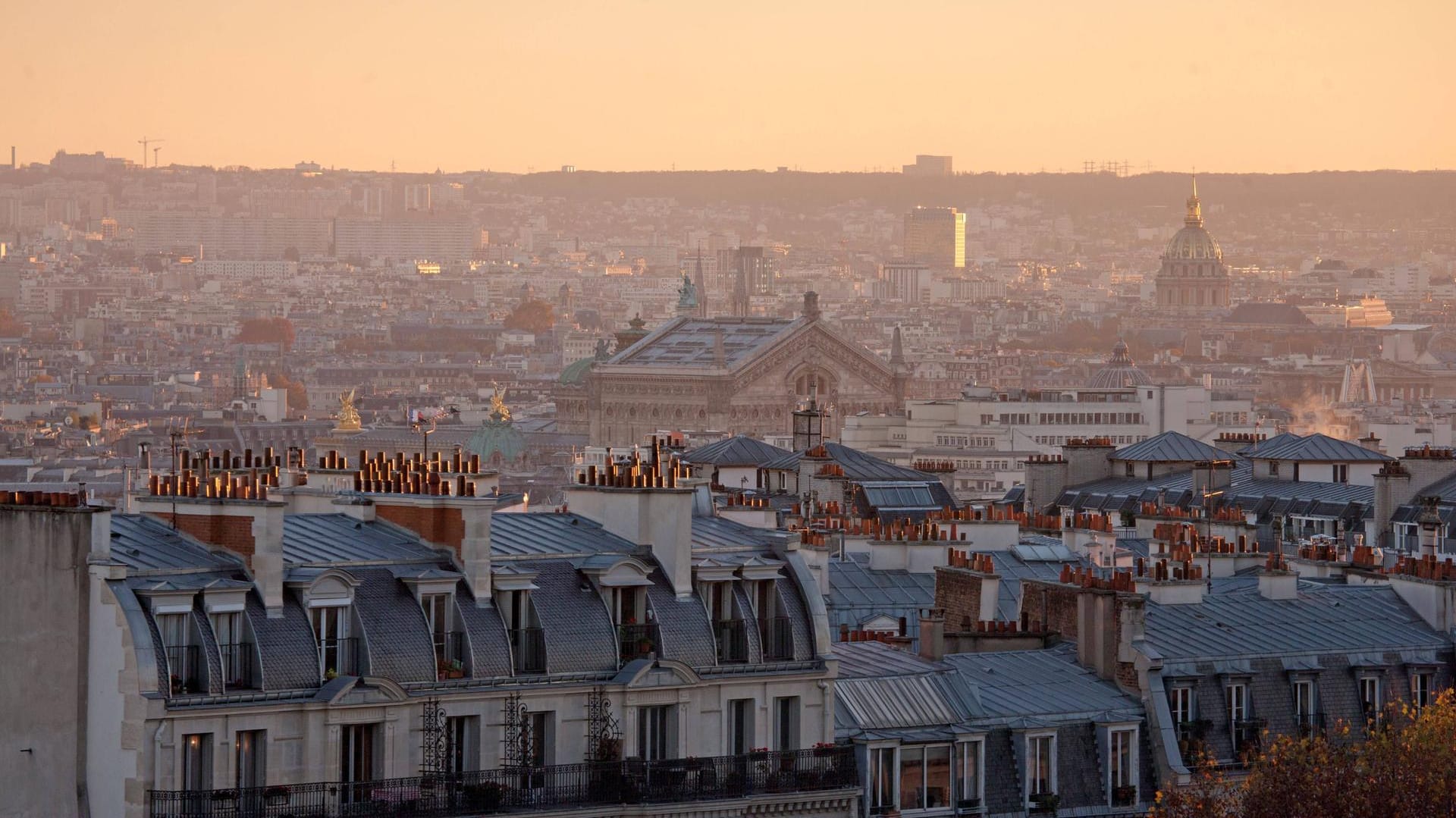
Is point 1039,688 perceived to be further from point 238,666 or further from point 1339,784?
point 238,666

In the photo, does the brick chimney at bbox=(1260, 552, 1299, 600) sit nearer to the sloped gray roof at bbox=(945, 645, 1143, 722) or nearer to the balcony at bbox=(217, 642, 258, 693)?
the sloped gray roof at bbox=(945, 645, 1143, 722)

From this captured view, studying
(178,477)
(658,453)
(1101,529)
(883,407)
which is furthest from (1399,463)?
(883,407)

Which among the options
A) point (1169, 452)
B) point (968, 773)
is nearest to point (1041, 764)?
point (968, 773)

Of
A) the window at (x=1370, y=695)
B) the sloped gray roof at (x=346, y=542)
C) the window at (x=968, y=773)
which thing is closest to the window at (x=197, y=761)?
the sloped gray roof at (x=346, y=542)

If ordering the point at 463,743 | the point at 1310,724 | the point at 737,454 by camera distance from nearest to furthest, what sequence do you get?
1. the point at 463,743
2. the point at 1310,724
3. the point at 737,454

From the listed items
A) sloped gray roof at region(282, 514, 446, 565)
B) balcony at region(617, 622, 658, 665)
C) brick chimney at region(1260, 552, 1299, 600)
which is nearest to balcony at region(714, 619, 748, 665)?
balcony at region(617, 622, 658, 665)
